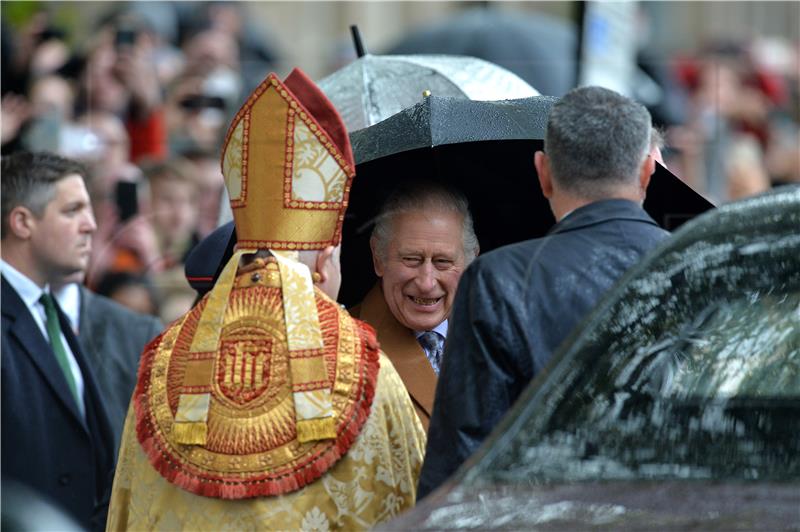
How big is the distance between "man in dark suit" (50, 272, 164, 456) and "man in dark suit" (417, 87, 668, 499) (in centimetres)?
416

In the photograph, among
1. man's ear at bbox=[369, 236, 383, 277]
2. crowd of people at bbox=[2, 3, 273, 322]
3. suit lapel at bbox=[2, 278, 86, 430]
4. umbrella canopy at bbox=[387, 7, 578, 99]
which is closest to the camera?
man's ear at bbox=[369, 236, 383, 277]

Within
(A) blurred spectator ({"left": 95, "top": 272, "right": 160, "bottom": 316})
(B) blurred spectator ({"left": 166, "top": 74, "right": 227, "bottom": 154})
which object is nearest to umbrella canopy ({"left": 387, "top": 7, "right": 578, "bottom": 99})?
(B) blurred spectator ({"left": 166, "top": 74, "right": 227, "bottom": 154})

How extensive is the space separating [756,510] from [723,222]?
0.82 meters

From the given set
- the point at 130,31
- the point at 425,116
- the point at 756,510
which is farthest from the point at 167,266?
the point at 756,510

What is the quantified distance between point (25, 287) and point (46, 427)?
0.67 m

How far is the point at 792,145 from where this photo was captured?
14.5 meters

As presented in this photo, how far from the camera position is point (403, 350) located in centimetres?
603

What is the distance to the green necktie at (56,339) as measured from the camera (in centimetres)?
811

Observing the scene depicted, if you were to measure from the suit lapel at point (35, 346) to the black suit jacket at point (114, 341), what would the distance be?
0.49 meters

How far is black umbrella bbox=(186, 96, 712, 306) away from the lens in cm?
601

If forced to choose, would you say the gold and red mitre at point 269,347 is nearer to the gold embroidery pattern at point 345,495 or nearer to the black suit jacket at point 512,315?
the gold embroidery pattern at point 345,495

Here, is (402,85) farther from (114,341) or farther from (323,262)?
(323,262)

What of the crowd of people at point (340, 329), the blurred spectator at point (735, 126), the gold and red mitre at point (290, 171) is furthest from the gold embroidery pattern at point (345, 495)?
the blurred spectator at point (735, 126)

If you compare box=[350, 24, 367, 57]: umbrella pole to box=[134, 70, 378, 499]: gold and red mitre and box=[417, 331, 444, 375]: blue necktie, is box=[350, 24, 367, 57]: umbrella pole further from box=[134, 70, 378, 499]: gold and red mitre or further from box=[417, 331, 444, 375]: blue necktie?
box=[134, 70, 378, 499]: gold and red mitre
